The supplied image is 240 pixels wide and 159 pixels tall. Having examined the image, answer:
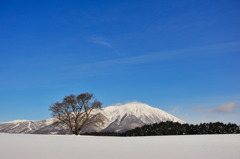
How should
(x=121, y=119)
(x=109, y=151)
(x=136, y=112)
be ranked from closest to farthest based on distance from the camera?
(x=109, y=151)
(x=121, y=119)
(x=136, y=112)

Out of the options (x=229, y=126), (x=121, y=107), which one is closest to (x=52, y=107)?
(x=229, y=126)

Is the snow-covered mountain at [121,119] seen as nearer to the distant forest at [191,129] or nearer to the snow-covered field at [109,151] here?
the distant forest at [191,129]

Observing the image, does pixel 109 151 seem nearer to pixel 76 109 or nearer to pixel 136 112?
pixel 76 109

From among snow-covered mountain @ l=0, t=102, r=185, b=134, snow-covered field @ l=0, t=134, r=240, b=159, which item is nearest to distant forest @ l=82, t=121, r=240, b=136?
snow-covered field @ l=0, t=134, r=240, b=159

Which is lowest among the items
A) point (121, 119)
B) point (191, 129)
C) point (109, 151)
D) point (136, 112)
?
point (109, 151)

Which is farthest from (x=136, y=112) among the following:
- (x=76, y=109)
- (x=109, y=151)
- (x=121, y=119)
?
(x=109, y=151)

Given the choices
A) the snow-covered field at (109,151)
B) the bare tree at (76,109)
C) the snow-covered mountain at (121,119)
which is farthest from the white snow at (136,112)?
the snow-covered field at (109,151)

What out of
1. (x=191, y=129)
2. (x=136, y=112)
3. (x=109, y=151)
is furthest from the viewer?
(x=136, y=112)

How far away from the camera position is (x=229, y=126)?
23844 millimetres

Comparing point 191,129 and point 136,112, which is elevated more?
point 136,112

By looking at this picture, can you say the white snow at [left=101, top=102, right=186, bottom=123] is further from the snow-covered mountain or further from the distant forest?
the distant forest

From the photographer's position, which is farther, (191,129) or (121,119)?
(121,119)

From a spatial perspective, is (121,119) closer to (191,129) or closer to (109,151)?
(191,129)

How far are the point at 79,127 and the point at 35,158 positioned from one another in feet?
102
